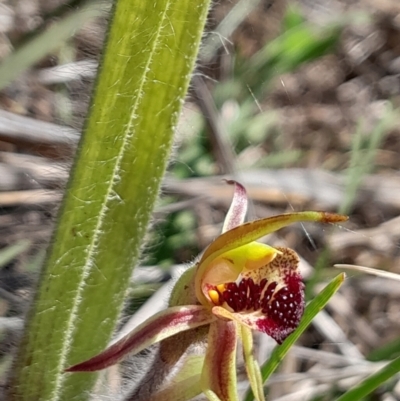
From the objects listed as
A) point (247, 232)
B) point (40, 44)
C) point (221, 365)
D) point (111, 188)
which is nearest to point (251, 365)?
point (221, 365)

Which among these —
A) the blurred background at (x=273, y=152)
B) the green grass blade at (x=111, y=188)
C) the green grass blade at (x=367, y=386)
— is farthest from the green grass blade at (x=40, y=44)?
the green grass blade at (x=367, y=386)

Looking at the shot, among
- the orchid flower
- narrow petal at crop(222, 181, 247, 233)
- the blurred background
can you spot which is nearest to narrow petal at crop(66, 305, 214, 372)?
the orchid flower

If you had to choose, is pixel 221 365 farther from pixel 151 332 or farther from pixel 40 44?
pixel 40 44

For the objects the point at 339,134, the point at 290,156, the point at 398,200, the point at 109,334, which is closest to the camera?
the point at 109,334

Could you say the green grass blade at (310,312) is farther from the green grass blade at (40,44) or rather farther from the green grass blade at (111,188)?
the green grass blade at (40,44)

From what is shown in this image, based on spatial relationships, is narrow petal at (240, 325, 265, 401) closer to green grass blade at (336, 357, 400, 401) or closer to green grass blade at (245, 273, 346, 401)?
green grass blade at (245, 273, 346, 401)

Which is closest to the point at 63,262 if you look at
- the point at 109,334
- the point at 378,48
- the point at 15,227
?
the point at 109,334

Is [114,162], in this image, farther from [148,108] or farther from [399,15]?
Result: [399,15]
